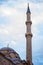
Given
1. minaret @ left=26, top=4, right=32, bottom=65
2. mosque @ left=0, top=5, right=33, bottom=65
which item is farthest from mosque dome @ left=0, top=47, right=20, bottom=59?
minaret @ left=26, top=4, right=32, bottom=65

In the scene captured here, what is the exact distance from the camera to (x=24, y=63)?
28.6 m

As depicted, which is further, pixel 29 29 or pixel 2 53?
pixel 29 29

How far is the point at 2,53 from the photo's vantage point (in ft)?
91.9

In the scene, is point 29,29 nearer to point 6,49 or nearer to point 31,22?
point 31,22

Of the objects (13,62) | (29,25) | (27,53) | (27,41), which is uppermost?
(29,25)

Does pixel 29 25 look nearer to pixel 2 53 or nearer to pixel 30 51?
pixel 30 51

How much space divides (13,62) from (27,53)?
10.0 feet

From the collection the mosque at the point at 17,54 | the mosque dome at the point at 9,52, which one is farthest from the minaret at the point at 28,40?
the mosque dome at the point at 9,52

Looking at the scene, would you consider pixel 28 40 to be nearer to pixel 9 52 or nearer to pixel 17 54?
pixel 17 54

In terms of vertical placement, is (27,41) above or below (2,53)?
above

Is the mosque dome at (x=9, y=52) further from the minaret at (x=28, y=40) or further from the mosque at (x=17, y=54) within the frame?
the minaret at (x=28, y=40)

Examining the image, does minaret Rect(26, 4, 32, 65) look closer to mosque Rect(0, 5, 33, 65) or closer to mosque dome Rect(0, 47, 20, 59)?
mosque Rect(0, 5, 33, 65)

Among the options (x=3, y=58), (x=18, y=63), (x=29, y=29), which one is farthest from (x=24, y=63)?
(x=29, y=29)

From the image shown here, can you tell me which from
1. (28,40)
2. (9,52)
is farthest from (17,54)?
(28,40)
